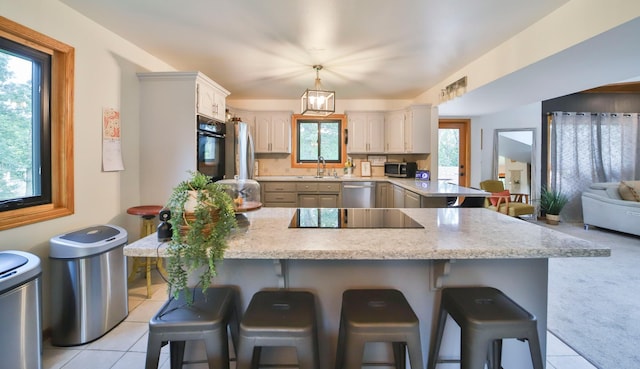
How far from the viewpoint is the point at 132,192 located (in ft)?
9.85

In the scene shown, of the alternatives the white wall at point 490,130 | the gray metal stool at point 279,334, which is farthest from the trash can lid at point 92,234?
the white wall at point 490,130

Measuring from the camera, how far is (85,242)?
6.70 ft

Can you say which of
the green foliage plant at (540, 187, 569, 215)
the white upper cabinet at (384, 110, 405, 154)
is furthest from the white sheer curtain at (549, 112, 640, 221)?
the white upper cabinet at (384, 110, 405, 154)

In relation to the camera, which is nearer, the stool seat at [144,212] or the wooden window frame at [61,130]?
the wooden window frame at [61,130]

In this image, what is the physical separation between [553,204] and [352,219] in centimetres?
568

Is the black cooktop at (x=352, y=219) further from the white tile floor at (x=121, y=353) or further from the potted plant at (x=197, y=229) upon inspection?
the white tile floor at (x=121, y=353)

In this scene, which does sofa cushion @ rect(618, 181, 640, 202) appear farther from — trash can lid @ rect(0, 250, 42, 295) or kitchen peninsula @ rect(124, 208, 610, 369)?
trash can lid @ rect(0, 250, 42, 295)

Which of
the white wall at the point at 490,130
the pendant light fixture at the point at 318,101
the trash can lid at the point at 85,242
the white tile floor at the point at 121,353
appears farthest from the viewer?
the white wall at the point at 490,130

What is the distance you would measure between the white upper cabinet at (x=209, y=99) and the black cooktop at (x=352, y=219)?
1892 mm

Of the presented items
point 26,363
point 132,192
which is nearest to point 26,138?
point 132,192

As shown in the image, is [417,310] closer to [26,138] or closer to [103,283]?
[103,283]

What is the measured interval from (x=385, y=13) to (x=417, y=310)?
211cm

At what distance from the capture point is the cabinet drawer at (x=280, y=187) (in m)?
4.88

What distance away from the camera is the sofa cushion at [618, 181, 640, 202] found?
4.82 meters
